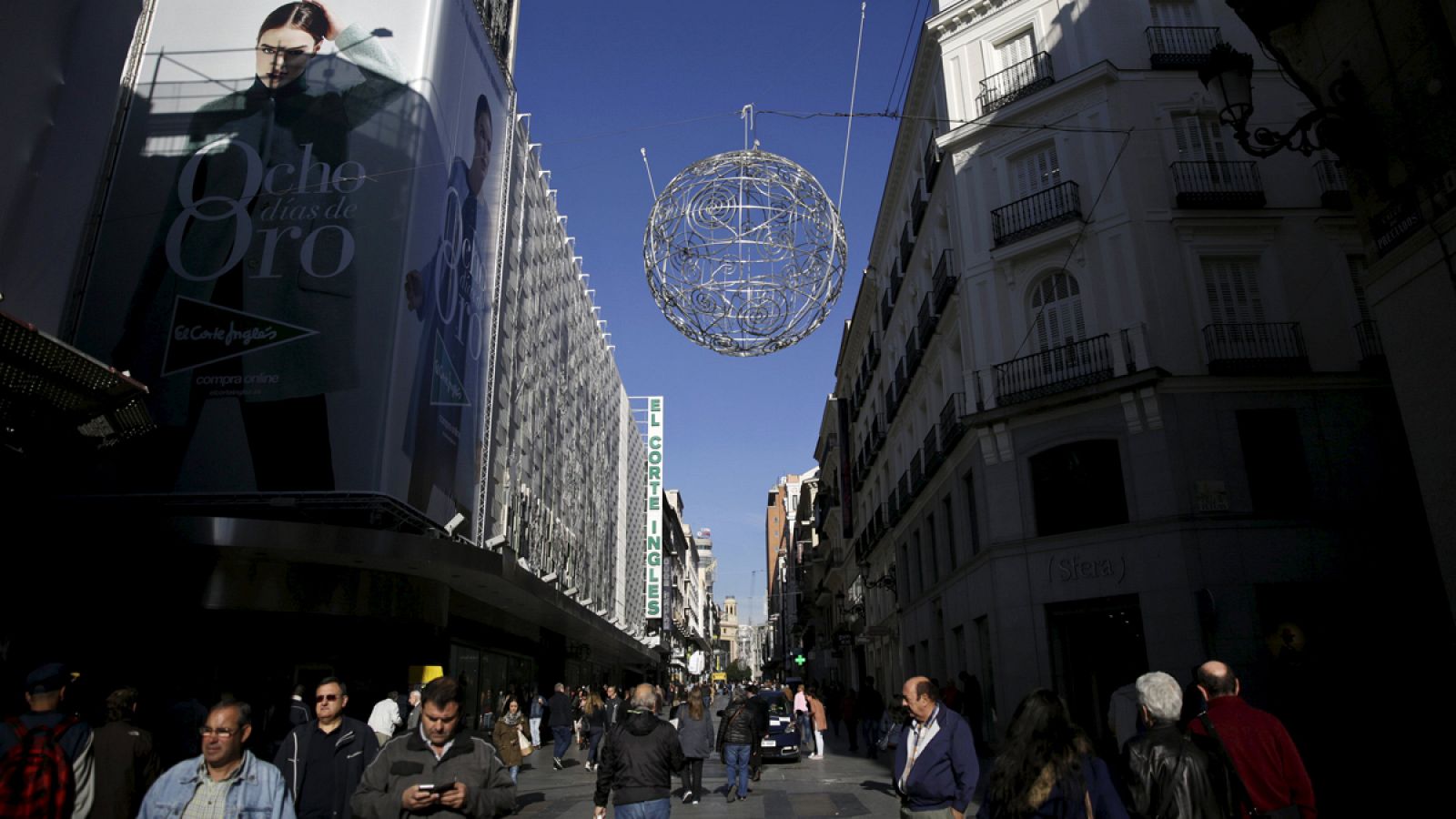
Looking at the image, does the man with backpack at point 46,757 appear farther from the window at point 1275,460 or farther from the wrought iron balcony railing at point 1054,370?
the window at point 1275,460

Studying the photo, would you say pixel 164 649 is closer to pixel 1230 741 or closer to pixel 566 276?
pixel 1230 741

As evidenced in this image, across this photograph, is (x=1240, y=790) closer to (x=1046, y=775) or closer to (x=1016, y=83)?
(x=1046, y=775)

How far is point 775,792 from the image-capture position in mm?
A: 13695

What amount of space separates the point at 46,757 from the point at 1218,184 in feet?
65.9

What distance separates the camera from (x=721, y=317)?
36.3 feet

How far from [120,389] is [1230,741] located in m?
12.3

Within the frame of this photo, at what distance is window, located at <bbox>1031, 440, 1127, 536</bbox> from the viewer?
17219mm

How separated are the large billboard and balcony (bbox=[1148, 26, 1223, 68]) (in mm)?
15806

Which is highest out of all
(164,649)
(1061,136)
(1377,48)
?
(1061,136)

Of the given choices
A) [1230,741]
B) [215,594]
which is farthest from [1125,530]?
[215,594]

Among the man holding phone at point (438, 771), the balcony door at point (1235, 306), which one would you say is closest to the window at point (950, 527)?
the balcony door at point (1235, 306)

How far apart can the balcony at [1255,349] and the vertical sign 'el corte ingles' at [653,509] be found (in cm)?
4652

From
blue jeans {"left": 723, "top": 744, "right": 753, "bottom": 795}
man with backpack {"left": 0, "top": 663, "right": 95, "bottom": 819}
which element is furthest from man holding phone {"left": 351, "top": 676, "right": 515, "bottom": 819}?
blue jeans {"left": 723, "top": 744, "right": 753, "bottom": 795}

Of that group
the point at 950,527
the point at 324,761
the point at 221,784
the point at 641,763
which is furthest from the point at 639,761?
the point at 950,527
